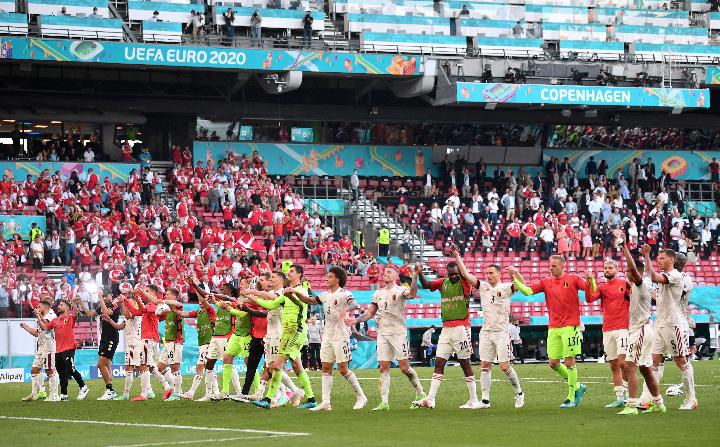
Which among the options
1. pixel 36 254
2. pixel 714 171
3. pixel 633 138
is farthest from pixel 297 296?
pixel 714 171

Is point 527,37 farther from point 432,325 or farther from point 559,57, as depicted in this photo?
point 432,325

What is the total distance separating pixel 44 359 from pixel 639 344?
12931mm

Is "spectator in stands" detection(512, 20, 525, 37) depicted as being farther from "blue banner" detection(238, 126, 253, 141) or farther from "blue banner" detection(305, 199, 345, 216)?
"blue banner" detection(238, 126, 253, 141)

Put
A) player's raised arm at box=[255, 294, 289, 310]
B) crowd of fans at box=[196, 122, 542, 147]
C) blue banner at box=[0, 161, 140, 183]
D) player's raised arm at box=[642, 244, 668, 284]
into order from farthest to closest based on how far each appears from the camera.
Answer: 1. crowd of fans at box=[196, 122, 542, 147]
2. blue banner at box=[0, 161, 140, 183]
3. player's raised arm at box=[255, 294, 289, 310]
4. player's raised arm at box=[642, 244, 668, 284]

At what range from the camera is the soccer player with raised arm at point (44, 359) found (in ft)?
83.4

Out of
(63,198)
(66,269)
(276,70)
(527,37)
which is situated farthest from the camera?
(527,37)

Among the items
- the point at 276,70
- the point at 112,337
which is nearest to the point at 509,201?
the point at 276,70

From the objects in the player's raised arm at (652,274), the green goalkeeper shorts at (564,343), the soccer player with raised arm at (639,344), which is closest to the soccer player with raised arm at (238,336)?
the green goalkeeper shorts at (564,343)

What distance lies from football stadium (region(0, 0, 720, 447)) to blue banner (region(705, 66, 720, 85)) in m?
0.06

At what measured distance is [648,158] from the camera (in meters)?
58.0

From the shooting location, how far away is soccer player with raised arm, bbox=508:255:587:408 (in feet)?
65.3

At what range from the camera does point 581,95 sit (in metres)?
51.8

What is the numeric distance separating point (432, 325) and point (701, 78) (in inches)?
796

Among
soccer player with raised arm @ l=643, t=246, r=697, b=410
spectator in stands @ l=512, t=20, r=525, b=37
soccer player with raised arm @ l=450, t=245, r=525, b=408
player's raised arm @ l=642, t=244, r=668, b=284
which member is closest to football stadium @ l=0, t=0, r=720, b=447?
spectator in stands @ l=512, t=20, r=525, b=37
